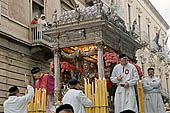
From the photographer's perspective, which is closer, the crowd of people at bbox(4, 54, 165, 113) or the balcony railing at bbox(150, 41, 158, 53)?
the crowd of people at bbox(4, 54, 165, 113)

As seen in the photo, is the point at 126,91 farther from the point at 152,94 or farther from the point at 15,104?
the point at 15,104

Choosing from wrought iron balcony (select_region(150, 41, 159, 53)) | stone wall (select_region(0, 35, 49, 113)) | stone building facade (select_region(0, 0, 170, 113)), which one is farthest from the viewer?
wrought iron balcony (select_region(150, 41, 159, 53))

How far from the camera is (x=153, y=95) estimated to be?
976 cm

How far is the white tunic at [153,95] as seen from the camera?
970 centimetres

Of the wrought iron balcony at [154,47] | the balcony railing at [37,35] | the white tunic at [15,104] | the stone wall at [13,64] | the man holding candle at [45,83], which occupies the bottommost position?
the white tunic at [15,104]

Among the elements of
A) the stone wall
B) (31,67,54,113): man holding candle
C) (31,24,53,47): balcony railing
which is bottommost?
(31,67,54,113): man holding candle

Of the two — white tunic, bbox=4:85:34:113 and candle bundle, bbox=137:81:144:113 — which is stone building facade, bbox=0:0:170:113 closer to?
candle bundle, bbox=137:81:144:113

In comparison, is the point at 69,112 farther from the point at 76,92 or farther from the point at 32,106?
the point at 32,106

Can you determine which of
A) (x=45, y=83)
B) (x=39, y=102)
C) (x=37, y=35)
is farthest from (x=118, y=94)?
(x=37, y=35)

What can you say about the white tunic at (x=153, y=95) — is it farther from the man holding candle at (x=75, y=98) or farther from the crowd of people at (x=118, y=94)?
the man holding candle at (x=75, y=98)

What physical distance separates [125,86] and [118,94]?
34 centimetres

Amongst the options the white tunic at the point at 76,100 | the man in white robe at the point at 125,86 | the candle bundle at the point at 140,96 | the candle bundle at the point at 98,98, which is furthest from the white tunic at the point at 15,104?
the candle bundle at the point at 140,96

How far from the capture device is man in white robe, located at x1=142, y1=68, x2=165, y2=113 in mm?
9681

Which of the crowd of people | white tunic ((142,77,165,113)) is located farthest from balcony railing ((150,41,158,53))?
white tunic ((142,77,165,113))
